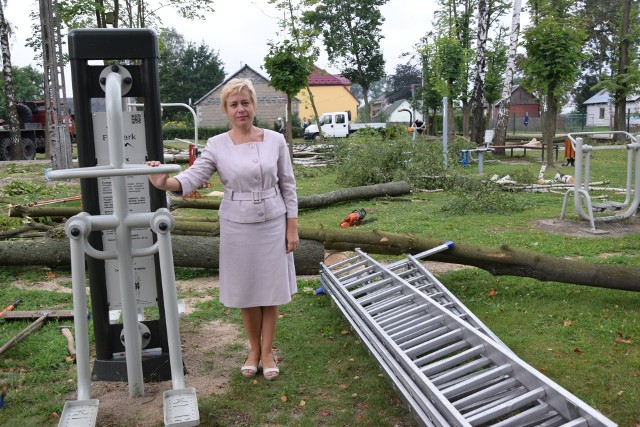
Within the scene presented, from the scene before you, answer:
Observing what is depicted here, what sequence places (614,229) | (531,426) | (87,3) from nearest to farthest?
(531,426) → (614,229) → (87,3)

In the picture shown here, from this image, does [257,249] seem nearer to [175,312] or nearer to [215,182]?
[175,312]

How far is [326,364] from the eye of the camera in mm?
4086

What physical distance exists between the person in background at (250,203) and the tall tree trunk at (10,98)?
22.7 metres

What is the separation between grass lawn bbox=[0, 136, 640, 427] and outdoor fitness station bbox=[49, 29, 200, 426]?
0.39 meters

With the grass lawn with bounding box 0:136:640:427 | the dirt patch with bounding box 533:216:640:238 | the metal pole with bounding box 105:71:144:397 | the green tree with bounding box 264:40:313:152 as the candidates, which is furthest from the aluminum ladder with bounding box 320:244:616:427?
the green tree with bounding box 264:40:313:152

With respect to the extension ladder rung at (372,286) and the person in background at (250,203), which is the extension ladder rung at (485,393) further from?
the extension ladder rung at (372,286)

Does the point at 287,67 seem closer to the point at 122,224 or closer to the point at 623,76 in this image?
the point at 122,224

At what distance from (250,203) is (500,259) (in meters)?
2.49

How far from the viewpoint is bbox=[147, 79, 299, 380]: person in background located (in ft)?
Result: 11.8

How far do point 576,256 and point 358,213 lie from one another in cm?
329

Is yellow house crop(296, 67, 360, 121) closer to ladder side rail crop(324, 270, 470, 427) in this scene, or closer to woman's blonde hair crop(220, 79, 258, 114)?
ladder side rail crop(324, 270, 470, 427)

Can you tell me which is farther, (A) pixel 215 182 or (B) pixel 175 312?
(A) pixel 215 182

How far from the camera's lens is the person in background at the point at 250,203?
3602mm

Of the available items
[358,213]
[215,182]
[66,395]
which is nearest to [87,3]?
[215,182]
